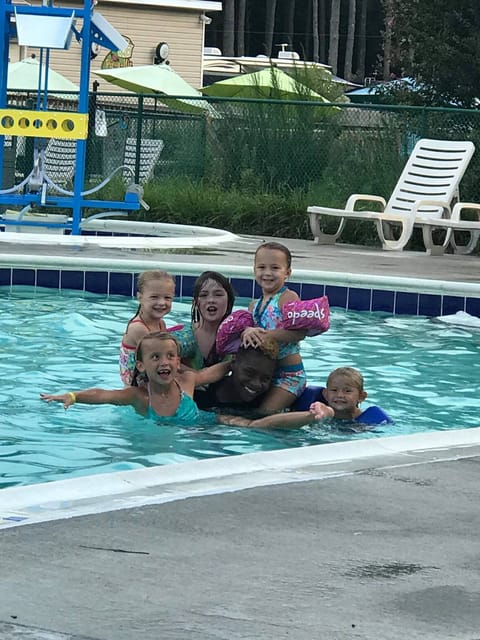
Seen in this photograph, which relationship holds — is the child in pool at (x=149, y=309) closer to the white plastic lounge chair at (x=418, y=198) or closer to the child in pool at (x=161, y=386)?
the child in pool at (x=161, y=386)

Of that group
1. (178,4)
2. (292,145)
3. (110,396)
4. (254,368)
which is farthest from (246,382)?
(178,4)

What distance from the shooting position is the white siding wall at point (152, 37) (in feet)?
115

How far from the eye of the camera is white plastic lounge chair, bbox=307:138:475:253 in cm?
1412

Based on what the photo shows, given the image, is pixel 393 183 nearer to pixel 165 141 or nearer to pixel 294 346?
pixel 165 141

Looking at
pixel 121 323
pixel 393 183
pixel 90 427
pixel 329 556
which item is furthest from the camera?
pixel 393 183

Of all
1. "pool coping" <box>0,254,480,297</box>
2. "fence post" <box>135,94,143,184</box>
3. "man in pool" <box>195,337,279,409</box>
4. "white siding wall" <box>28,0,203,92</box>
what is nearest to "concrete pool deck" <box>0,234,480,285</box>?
"pool coping" <box>0,254,480,297</box>

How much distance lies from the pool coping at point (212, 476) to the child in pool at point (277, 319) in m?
1.32

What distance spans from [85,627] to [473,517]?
5.20 ft

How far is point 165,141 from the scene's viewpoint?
61.3 ft

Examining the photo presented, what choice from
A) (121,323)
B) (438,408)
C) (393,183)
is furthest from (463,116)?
(438,408)

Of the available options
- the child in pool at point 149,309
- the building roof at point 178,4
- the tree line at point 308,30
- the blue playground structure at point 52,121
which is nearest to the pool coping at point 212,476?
the child in pool at point 149,309

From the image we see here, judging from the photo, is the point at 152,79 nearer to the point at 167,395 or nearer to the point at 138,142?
the point at 138,142

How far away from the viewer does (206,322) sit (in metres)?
6.69

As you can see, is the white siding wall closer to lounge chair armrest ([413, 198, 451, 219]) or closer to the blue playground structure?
lounge chair armrest ([413, 198, 451, 219])
